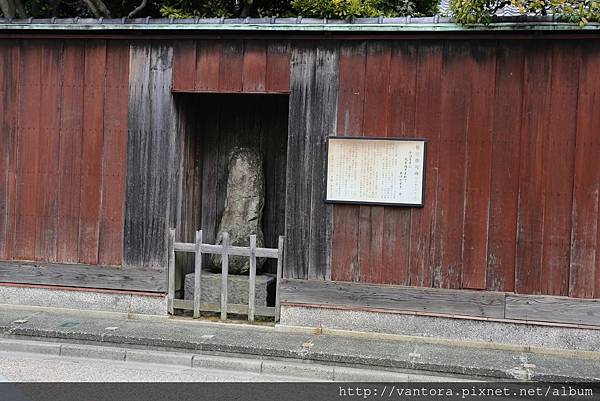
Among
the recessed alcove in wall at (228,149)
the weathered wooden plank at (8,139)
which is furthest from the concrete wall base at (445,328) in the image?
the weathered wooden plank at (8,139)

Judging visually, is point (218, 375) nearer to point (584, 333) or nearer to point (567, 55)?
point (584, 333)

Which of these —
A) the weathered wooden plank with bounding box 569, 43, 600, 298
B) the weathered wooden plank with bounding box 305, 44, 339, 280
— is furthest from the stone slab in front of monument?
the weathered wooden plank with bounding box 569, 43, 600, 298

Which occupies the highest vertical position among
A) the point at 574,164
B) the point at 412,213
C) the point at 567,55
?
the point at 567,55

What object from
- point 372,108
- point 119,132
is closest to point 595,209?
point 372,108

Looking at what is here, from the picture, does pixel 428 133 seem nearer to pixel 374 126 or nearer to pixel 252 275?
pixel 374 126

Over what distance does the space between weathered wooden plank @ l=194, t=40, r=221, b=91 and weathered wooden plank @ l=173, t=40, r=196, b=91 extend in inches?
2.4

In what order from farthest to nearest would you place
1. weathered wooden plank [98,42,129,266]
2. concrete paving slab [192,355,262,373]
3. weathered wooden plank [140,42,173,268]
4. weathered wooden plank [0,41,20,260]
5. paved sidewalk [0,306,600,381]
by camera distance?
weathered wooden plank [0,41,20,260] < weathered wooden plank [98,42,129,266] < weathered wooden plank [140,42,173,268] < concrete paving slab [192,355,262,373] < paved sidewalk [0,306,600,381]

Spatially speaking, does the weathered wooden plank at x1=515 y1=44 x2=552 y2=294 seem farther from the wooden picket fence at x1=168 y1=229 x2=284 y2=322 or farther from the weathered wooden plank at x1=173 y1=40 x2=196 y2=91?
the weathered wooden plank at x1=173 y1=40 x2=196 y2=91

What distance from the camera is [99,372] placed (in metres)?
7.29

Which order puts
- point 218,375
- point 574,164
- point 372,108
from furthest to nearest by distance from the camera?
point 372,108
point 574,164
point 218,375

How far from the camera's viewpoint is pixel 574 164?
791 centimetres

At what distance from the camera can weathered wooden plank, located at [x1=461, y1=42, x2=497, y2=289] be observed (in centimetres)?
815

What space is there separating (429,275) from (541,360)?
5.54ft

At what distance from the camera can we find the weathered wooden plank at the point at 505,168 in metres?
8.08
